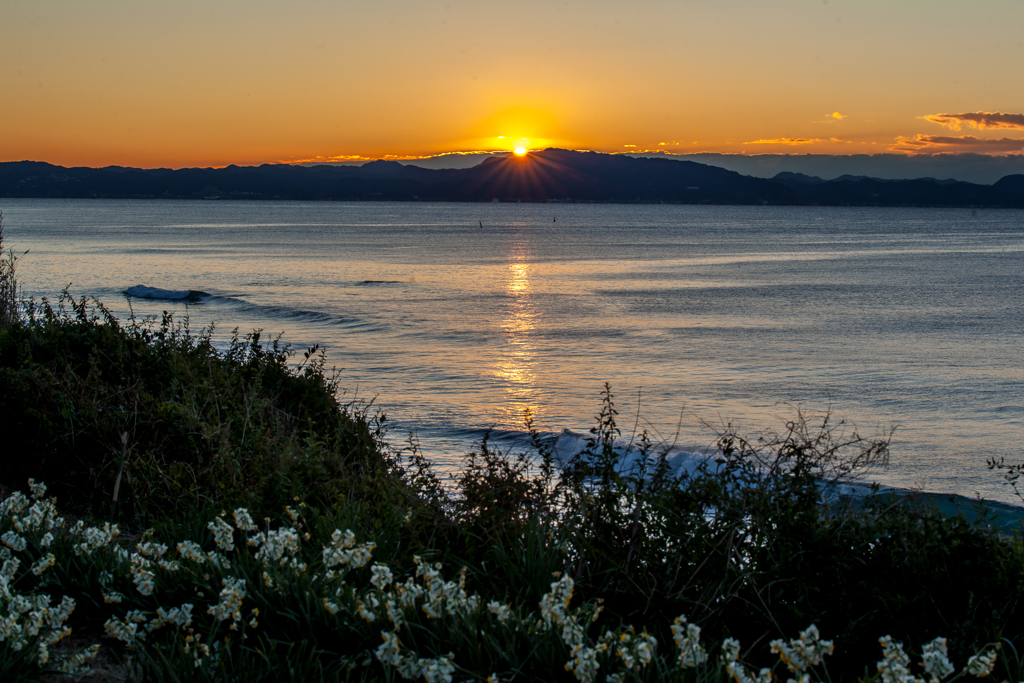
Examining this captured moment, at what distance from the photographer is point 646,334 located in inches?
1053

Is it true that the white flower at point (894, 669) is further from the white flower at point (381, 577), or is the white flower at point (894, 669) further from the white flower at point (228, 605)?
the white flower at point (228, 605)

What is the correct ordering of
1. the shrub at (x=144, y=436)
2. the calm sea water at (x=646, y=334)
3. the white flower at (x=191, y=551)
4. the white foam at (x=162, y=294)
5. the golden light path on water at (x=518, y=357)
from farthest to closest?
1. the white foam at (x=162, y=294)
2. the golden light path on water at (x=518, y=357)
3. the calm sea water at (x=646, y=334)
4. the shrub at (x=144, y=436)
5. the white flower at (x=191, y=551)

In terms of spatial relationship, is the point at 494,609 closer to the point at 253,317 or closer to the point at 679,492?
the point at 679,492

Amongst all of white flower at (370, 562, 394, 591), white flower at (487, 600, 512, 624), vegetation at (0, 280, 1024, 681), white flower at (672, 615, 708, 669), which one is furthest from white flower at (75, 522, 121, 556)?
white flower at (672, 615, 708, 669)

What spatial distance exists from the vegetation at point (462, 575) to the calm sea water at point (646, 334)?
170 cm

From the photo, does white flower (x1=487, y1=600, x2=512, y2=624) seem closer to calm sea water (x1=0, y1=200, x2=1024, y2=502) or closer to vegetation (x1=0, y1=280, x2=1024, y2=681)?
vegetation (x1=0, y1=280, x2=1024, y2=681)

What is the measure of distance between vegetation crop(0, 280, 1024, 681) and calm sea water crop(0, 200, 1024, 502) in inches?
66.8

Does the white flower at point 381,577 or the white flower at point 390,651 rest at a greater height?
the white flower at point 381,577

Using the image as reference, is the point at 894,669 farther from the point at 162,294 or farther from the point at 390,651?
the point at 162,294

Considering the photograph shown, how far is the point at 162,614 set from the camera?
3.85 meters

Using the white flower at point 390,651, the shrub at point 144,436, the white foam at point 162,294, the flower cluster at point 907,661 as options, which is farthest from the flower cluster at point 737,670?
the white foam at point 162,294

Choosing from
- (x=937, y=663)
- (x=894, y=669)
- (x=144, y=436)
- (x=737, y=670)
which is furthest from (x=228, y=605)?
(x=144, y=436)

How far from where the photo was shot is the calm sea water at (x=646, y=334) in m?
15.1

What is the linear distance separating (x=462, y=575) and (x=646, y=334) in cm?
2331
